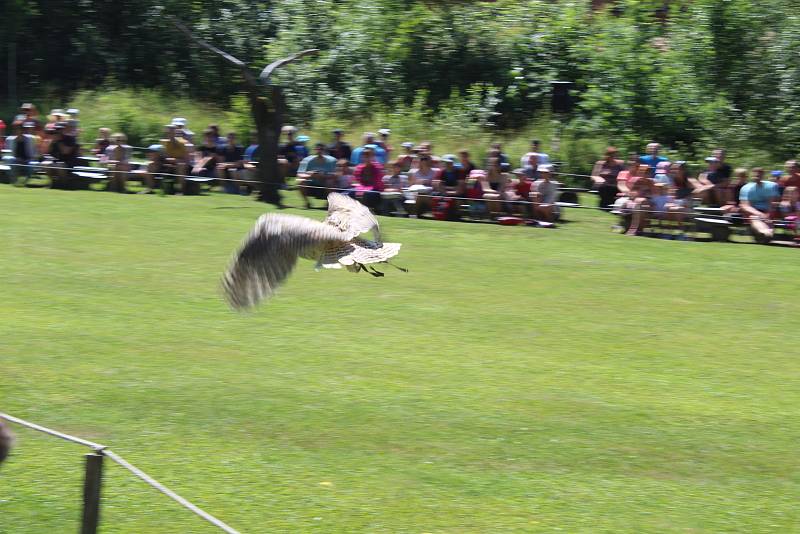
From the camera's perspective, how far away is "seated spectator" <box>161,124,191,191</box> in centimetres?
2080

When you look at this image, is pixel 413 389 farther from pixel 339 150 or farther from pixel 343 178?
pixel 339 150

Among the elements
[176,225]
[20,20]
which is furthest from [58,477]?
[20,20]

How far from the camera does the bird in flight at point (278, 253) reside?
26.5ft

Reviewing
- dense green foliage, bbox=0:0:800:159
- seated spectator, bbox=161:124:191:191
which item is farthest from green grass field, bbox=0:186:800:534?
dense green foliage, bbox=0:0:800:159

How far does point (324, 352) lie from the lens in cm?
1144

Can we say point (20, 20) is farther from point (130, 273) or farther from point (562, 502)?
point (562, 502)

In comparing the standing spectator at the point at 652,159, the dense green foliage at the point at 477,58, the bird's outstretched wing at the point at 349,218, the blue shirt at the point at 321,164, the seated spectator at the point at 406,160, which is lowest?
the bird's outstretched wing at the point at 349,218

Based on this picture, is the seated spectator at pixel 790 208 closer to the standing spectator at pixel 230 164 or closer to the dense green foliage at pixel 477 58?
the dense green foliage at pixel 477 58

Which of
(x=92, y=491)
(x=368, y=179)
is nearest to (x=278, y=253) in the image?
(x=92, y=491)

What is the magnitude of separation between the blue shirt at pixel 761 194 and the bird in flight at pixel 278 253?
11.5m

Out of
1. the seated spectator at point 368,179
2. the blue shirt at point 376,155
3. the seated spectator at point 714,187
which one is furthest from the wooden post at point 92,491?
the seated spectator at point 714,187

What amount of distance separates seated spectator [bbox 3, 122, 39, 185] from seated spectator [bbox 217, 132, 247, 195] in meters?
3.55

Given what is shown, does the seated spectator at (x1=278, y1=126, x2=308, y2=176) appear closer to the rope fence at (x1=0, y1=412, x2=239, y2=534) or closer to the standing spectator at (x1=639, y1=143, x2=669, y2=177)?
the standing spectator at (x1=639, y1=143, x2=669, y2=177)

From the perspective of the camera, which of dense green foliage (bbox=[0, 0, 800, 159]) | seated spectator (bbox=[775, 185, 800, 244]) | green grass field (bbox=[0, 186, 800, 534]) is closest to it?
green grass field (bbox=[0, 186, 800, 534])
